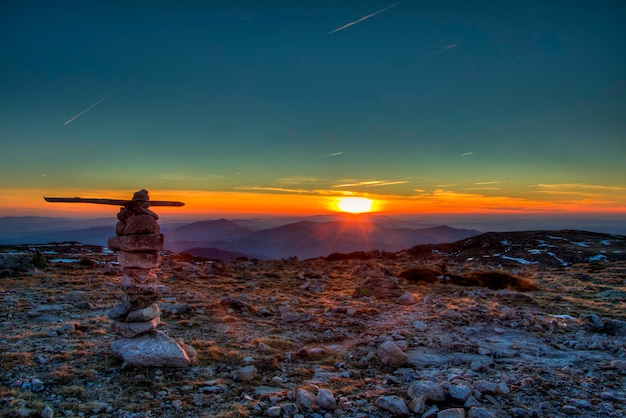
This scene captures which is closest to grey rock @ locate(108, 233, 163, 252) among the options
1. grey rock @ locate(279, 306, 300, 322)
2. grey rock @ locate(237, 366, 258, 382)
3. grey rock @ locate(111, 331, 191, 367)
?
grey rock @ locate(111, 331, 191, 367)

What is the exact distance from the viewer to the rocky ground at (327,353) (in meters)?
7.34

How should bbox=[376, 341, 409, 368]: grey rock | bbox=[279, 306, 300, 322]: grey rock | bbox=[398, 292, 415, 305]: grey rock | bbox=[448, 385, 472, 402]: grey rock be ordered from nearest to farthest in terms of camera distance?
bbox=[448, 385, 472, 402]: grey rock → bbox=[376, 341, 409, 368]: grey rock → bbox=[279, 306, 300, 322]: grey rock → bbox=[398, 292, 415, 305]: grey rock

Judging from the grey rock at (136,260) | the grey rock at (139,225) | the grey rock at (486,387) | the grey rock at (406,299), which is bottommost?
the grey rock at (406,299)

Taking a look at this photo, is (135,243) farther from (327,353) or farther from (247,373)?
(327,353)

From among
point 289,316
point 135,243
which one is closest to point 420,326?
point 289,316

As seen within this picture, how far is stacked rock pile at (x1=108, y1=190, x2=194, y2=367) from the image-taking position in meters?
9.58

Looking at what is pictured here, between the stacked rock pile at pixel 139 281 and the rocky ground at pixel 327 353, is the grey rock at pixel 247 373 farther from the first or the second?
the stacked rock pile at pixel 139 281

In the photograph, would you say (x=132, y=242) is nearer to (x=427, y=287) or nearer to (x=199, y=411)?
(x=199, y=411)

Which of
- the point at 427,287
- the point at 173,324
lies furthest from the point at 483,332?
the point at 173,324

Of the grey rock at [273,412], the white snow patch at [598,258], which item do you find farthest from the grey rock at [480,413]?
the white snow patch at [598,258]

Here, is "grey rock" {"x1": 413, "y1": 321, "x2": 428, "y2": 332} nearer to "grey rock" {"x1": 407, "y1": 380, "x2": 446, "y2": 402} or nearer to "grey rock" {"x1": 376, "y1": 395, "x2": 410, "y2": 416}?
"grey rock" {"x1": 407, "y1": 380, "x2": 446, "y2": 402}

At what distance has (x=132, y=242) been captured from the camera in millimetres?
10000

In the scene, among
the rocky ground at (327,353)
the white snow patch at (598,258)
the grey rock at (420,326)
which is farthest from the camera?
the white snow patch at (598,258)

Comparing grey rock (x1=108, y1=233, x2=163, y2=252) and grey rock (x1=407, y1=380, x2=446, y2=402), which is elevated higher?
grey rock (x1=108, y1=233, x2=163, y2=252)
